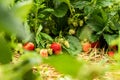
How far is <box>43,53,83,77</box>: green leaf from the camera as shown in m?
0.36

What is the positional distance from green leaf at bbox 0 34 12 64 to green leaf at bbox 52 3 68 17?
2.87 m

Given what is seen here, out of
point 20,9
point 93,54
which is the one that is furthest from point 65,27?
point 20,9

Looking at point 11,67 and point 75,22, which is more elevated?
point 11,67

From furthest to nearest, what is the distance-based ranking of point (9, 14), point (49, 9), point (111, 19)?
point (111, 19)
point (49, 9)
point (9, 14)

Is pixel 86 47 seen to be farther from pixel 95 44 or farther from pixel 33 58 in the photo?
pixel 33 58

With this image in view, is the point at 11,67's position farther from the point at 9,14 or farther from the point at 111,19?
the point at 111,19

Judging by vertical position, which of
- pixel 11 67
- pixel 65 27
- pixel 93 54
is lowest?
pixel 93 54

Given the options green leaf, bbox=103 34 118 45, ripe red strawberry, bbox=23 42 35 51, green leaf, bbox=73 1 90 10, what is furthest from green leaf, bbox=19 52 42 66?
green leaf, bbox=73 1 90 10

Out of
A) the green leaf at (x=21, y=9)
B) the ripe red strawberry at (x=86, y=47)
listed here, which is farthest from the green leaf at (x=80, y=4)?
the green leaf at (x=21, y=9)

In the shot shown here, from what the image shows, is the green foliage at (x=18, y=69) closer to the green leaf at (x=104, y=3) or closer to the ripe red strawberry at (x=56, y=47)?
the ripe red strawberry at (x=56, y=47)

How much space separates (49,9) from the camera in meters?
3.15

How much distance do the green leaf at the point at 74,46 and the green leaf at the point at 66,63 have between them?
2.77m

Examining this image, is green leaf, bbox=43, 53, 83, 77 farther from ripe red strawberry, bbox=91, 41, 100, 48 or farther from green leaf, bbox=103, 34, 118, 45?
ripe red strawberry, bbox=91, 41, 100, 48

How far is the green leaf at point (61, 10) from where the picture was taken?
3.28m
